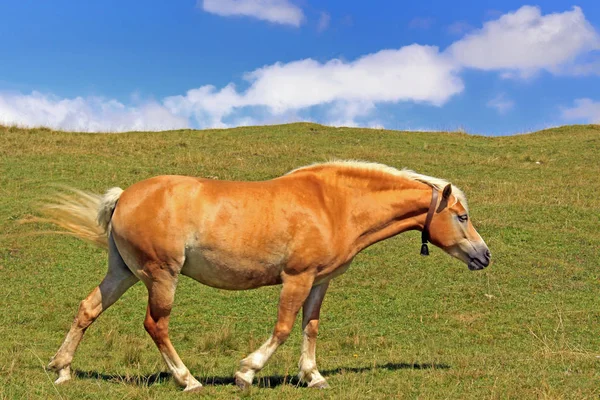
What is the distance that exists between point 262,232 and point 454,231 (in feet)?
7.76

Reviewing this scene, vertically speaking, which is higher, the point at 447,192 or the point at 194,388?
the point at 447,192

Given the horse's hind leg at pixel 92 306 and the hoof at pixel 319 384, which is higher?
the horse's hind leg at pixel 92 306

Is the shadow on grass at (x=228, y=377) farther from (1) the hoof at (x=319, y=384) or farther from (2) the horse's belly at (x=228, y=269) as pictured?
(2) the horse's belly at (x=228, y=269)

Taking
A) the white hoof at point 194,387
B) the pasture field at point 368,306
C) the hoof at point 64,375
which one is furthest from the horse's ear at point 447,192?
the hoof at point 64,375

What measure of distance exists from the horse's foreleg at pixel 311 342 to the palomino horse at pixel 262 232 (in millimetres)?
12

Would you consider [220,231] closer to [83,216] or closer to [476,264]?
[83,216]

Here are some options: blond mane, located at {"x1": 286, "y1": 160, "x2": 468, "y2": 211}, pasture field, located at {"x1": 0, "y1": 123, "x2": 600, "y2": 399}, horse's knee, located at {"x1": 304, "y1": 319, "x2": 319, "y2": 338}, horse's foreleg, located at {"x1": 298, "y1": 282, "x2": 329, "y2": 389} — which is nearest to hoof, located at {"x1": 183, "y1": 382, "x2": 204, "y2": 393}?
pasture field, located at {"x1": 0, "y1": 123, "x2": 600, "y2": 399}

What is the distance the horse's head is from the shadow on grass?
1.47 metres

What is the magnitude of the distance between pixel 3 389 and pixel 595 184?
22.0 meters

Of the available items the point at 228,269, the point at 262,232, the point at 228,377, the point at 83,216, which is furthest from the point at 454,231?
the point at 83,216

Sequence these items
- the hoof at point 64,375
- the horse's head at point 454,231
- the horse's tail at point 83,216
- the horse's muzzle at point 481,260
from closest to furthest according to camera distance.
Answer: the hoof at point 64,375
the horse's head at point 454,231
the horse's muzzle at point 481,260
the horse's tail at point 83,216

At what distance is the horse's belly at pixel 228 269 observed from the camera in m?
7.07

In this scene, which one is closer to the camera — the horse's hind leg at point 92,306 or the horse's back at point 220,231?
the horse's back at point 220,231

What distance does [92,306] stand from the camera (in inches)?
300
